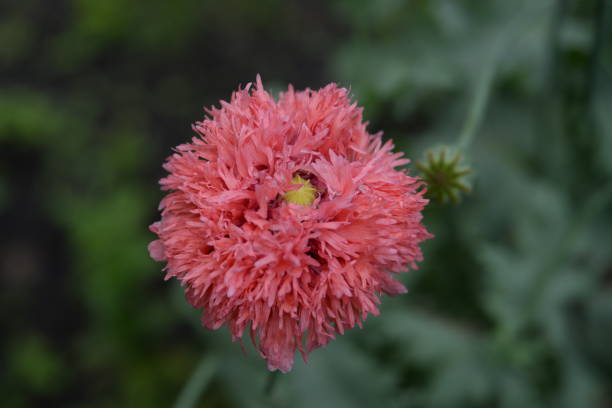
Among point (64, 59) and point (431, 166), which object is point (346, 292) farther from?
point (64, 59)

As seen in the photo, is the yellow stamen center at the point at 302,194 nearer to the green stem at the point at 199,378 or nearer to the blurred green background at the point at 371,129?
the blurred green background at the point at 371,129

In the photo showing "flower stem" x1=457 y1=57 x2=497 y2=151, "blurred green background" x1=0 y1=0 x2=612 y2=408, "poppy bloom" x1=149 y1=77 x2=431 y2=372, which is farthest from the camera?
"blurred green background" x1=0 y1=0 x2=612 y2=408

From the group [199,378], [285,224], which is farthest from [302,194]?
[199,378]

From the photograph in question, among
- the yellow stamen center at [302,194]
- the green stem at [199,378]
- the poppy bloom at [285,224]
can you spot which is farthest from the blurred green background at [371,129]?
the yellow stamen center at [302,194]

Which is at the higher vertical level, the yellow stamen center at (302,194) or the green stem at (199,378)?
the yellow stamen center at (302,194)

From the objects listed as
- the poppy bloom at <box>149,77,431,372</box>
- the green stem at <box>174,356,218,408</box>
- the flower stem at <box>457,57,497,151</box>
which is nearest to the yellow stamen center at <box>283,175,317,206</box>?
the poppy bloom at <box>149,77,431,372</box>

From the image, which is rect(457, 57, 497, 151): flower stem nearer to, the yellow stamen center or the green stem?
the yellow stamen center
